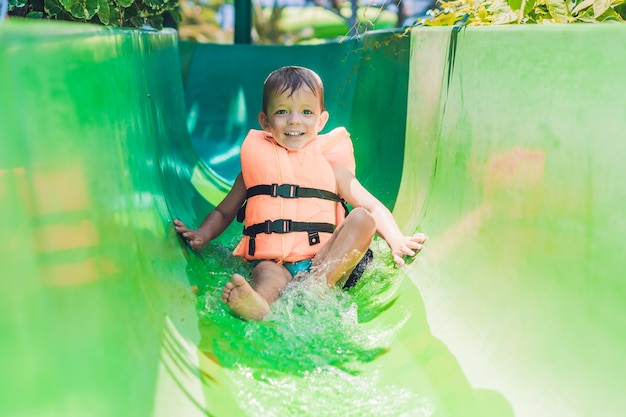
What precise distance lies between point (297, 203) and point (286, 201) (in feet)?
0.11

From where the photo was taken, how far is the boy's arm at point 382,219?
6.90 feet

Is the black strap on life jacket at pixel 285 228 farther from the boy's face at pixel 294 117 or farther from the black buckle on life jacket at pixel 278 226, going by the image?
the boy's face at pixel 294 117

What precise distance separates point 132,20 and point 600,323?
1.95m

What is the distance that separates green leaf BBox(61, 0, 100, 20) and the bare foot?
38.2 inches

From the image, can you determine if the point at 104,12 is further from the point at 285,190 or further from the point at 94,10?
the point at 285,190

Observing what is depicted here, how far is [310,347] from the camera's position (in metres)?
1.68

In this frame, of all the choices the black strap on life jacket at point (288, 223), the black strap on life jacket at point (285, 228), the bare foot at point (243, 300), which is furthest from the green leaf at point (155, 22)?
the bare foot at point (243, 300)

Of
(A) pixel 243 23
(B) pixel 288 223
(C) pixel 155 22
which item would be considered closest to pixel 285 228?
(B) pixel 288 223

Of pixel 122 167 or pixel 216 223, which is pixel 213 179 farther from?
pixel 122 167

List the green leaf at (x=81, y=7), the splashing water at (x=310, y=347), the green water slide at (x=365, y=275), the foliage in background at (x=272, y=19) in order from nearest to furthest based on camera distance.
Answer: the green water slide at (x=365, y=275) → the splashing water at (x=310, y=347) → the green leaf at (x=81, y=7) → the foliage in background at (x=272, y=19)

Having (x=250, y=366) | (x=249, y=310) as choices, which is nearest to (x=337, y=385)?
(x=250, y=366)

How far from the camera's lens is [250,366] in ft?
5.10

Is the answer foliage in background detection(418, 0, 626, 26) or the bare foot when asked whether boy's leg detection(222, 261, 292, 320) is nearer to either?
the bare foot

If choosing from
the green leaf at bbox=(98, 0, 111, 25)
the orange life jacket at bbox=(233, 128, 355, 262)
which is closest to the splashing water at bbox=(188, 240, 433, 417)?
the orange life jacket at bbox=(233, 128, 355, 262)
